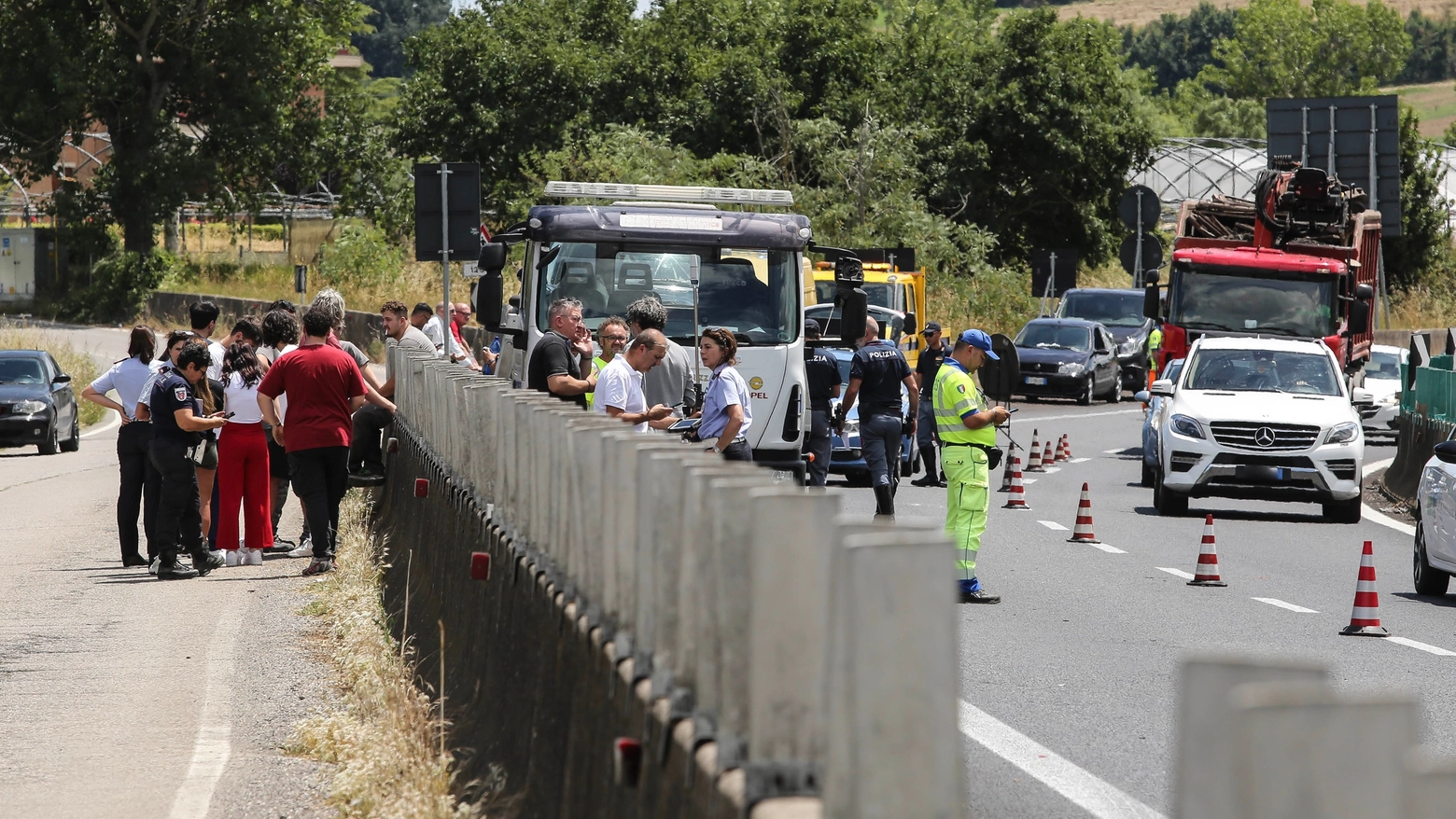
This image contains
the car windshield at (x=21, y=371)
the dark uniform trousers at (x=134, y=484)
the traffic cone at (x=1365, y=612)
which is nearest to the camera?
the traffic cone at (x=1365, y=612)

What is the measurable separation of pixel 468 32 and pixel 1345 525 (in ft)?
146

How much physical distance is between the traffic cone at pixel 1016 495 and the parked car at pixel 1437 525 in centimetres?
632

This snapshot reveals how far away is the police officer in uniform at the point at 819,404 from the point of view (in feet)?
57.7

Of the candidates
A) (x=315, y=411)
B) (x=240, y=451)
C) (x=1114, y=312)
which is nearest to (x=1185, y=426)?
(x=315, y=411)

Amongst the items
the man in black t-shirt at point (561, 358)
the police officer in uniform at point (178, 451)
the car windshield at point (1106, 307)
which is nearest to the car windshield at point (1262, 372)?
the man in black t-shirt at point (561, 358)

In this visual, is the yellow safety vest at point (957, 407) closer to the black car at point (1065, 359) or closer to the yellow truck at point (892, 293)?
the yellow truck at point (892, 293)

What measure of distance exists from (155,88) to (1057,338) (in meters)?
36.9

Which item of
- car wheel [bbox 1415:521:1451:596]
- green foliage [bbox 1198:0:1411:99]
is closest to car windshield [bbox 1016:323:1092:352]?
car wheel [bbox 1415:521:1451:596]

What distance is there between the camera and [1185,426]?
19.0m

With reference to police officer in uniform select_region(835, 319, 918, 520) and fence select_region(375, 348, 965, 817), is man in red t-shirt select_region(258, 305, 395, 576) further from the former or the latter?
fence select_region(375, 348, 965, 817)

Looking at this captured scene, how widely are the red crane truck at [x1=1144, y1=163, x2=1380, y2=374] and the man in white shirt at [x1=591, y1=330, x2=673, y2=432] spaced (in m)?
14.9

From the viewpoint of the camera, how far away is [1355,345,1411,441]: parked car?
3184 centimetres

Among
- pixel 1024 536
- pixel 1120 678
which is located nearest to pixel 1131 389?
pixel 1024 536

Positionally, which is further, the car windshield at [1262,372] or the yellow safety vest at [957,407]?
the car windshield at [1262,372]
